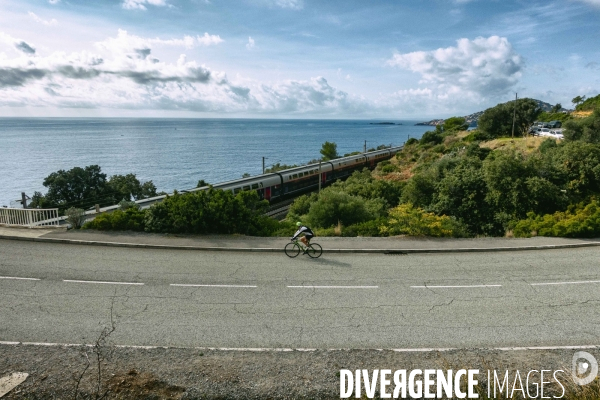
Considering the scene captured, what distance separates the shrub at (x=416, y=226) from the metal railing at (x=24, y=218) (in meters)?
14.5

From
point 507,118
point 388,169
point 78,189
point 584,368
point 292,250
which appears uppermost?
point 507,118

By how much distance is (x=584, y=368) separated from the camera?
303 inches

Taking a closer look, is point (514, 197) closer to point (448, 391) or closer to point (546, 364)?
point (546, 364)

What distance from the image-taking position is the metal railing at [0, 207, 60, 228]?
17625 millimetres

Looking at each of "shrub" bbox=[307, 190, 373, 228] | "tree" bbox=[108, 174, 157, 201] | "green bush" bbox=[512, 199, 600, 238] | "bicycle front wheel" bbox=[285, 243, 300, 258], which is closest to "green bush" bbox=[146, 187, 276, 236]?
"bicycle front wheel" bbox=[285, 243, 300, 258]

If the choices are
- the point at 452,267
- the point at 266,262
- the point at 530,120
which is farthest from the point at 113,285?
the point at 530,120

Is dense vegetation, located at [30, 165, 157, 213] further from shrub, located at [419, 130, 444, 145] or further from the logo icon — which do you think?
shrub, located at [419, 130, 444, 145]

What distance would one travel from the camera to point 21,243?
15.7 m

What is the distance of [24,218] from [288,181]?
81.8 feet

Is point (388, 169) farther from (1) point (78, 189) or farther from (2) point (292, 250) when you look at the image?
(2) point (292, 250)

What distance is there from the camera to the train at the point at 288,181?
33.2 meters

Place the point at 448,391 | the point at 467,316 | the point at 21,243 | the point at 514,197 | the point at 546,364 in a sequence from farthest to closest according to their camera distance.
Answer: the point at 514,197 → the point at 21,243 → the point at 467,316 → the point at 546,364 → the point at 448,391

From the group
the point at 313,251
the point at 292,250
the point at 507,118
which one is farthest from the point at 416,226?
the point at 507,118

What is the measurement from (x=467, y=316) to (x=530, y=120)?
5957cm
